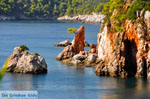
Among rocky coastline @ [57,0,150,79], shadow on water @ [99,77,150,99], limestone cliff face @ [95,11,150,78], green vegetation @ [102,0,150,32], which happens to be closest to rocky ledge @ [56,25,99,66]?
green vegetation @ [102,0,150,32]

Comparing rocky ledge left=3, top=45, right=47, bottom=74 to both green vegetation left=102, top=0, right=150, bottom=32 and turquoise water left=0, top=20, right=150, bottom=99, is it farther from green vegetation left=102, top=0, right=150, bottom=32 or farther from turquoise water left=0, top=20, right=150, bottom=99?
green vegetation left=102, top=0, right=150, bottom=32

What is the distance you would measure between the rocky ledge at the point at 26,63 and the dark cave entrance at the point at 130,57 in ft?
45.6

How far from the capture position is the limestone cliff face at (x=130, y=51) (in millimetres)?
77188

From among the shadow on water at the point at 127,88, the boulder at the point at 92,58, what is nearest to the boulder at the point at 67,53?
the boulder at the point at 92,58

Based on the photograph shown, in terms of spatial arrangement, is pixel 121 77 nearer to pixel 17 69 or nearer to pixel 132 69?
pixel 132 69

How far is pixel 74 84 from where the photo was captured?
76375 millimetres

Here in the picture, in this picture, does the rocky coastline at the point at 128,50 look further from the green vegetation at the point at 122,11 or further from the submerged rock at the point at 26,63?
the submerged rock at the point at 26,63

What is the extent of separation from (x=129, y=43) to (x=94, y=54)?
14.3 m

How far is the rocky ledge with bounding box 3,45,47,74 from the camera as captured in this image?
81906 mm

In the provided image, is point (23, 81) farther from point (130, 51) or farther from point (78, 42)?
point (78, 42)

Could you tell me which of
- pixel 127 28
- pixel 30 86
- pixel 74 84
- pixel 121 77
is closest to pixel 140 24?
pixel 127 28

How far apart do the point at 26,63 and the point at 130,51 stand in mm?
16994

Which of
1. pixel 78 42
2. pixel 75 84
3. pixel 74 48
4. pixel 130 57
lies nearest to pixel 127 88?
pixel 75 84

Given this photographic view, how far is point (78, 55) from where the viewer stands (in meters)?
95.2
